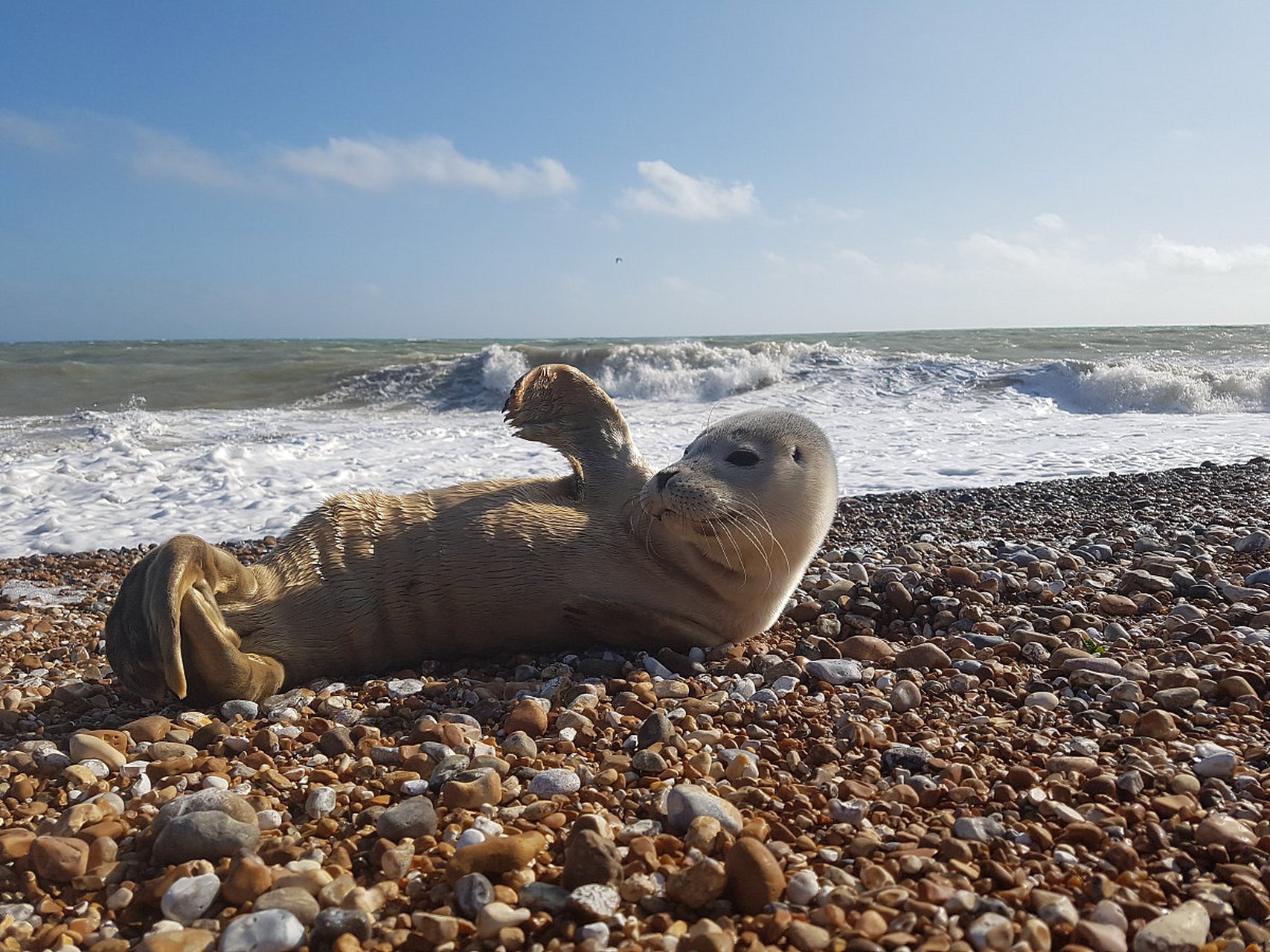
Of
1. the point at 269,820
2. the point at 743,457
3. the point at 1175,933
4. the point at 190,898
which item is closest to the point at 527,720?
the point at 269,820

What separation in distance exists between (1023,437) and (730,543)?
1032 cm

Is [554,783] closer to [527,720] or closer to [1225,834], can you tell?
[527,720]

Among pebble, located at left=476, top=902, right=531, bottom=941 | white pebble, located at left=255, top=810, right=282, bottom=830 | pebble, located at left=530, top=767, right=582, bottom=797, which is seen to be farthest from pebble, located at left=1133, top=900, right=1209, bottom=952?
white pebble, located at left=255, top=810, right=282, bottom=830

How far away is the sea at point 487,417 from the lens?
9125mm

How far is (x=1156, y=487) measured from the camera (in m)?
8.02

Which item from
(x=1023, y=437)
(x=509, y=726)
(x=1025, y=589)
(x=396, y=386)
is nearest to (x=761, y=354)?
(x=396, y=386)

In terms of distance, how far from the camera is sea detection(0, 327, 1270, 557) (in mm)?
9125

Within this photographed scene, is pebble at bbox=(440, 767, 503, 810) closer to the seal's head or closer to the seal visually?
the seal

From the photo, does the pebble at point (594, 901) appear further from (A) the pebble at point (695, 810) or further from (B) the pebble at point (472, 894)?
(A) the pebble at point (695, 810)

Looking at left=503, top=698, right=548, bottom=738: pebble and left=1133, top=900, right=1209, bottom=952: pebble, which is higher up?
left=1133, top=900, right=1209, bottom=952: pebble

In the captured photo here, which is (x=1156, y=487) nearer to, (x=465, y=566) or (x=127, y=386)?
(x=465, y=566)

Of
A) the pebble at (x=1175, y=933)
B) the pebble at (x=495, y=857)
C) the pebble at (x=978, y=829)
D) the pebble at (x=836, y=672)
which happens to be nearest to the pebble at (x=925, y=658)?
the pebble at (x=836, y=672)

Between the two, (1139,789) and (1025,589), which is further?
(1025,589)

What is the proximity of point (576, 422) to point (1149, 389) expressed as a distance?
60.6ft
